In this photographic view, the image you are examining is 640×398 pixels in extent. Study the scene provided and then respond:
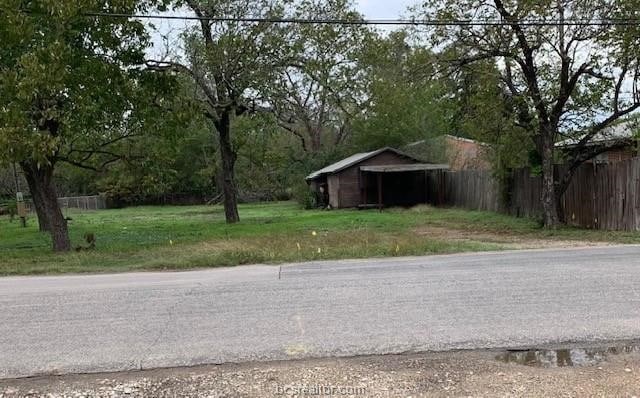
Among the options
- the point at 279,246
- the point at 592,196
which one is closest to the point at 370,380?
the point at 279,246

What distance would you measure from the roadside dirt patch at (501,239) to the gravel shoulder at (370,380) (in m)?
9.07

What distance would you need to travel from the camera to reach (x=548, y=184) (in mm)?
17891

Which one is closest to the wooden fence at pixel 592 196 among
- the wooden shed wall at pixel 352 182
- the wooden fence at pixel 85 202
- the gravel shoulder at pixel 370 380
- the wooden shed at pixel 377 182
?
the wooden shed at pixel 377 182

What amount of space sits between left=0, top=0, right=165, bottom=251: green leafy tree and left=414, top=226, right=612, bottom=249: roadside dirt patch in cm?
947

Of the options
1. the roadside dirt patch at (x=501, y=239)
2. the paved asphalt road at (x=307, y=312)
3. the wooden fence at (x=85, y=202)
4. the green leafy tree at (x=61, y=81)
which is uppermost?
the green leafy tree at (x=61, y=81)

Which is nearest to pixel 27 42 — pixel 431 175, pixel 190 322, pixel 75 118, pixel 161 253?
pixel 75 118

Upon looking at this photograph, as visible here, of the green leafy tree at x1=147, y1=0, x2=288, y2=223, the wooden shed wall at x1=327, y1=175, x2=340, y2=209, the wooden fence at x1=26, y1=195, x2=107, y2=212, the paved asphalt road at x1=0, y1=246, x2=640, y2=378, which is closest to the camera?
the paved asphalt road at x1=0, y1=246, x2=640, y2=378

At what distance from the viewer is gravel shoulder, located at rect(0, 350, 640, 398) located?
4.49 m

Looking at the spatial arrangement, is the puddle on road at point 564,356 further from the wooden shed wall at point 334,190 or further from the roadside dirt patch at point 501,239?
the wooden shed wall at point 334,190

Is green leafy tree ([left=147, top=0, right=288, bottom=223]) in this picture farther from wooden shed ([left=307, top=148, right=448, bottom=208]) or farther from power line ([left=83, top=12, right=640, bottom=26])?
wooden shed ([left=307, top=148, right=448, bottom=208])

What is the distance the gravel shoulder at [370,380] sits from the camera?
449cm

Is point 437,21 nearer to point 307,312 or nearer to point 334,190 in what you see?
point 307,312

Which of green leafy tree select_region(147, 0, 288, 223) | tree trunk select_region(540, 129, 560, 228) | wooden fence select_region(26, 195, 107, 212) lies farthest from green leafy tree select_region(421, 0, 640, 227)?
wooden fence select_region(26, 195, 107, 212)

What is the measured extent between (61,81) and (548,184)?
13328 millimetres
